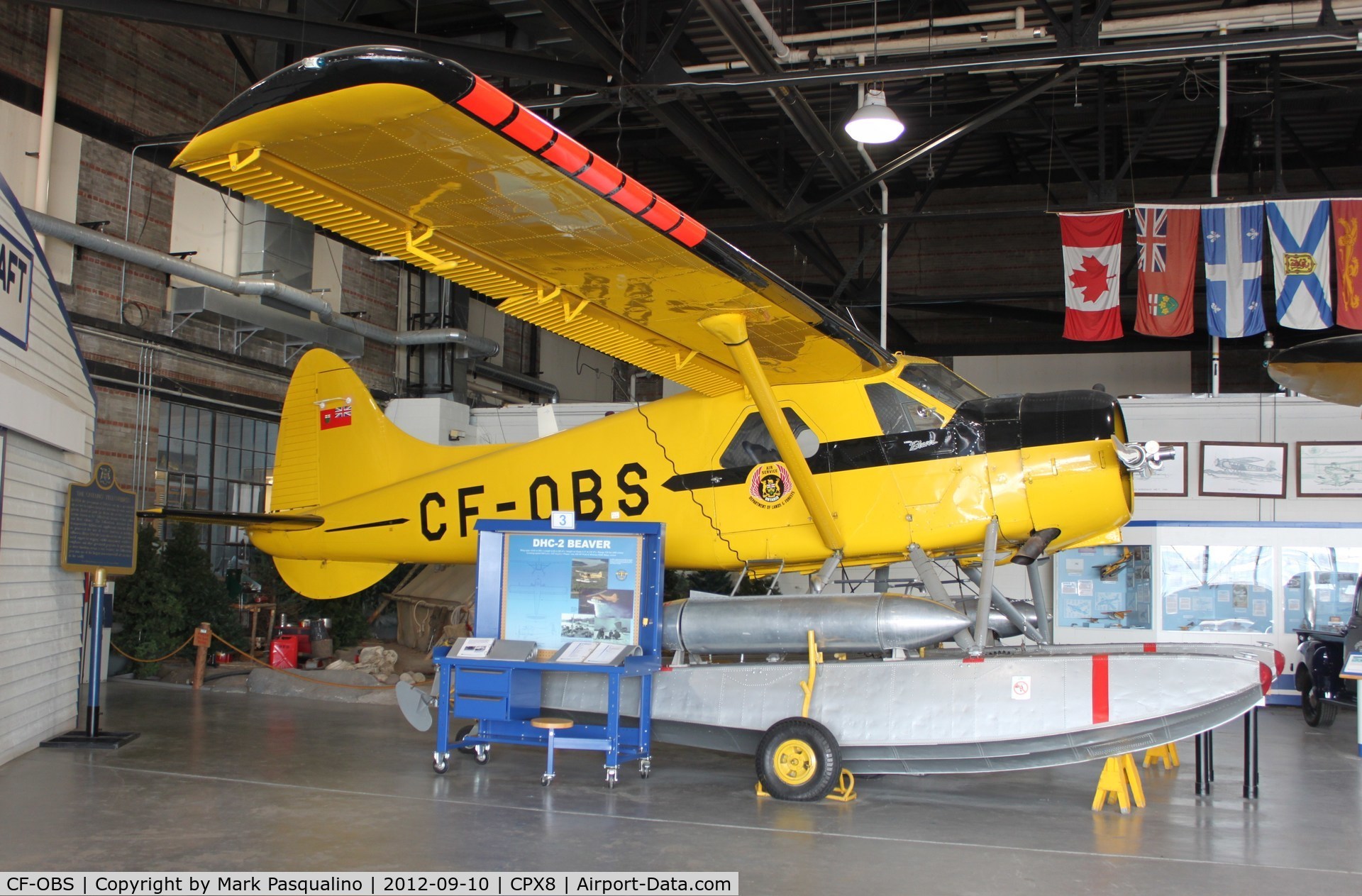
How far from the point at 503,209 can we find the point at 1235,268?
34.2 feet

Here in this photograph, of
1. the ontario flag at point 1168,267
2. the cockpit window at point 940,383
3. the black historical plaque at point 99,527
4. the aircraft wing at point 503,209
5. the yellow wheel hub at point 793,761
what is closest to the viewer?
the aircraft wing at point 503,209

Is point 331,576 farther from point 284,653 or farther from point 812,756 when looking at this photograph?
point 812,756

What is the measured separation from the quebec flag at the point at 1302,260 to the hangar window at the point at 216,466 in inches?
491

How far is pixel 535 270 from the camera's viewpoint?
6.05 meters

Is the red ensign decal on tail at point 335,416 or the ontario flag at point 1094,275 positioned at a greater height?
the ontario flag at point 1094,275

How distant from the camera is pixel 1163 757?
27.1ft

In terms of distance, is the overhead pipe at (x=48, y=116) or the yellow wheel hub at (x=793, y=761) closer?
the yellow wheel hub at (x=793, y=761)

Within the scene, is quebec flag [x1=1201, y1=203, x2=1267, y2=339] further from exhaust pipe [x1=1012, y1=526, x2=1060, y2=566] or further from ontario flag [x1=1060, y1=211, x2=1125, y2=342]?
exhaust pipe [x1=1012, y1=526, x2=1060, y2=566]

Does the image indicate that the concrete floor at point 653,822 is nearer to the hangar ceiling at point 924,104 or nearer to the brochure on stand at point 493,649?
the brochure on stand at point 493,649

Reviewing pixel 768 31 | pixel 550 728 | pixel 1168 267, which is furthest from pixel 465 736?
pixel 1168 267

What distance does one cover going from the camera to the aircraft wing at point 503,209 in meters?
3.97

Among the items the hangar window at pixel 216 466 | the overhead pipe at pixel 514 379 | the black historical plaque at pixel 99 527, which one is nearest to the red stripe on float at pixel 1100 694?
the black historical plaque at pixel 99 527

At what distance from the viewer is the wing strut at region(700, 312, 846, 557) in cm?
660

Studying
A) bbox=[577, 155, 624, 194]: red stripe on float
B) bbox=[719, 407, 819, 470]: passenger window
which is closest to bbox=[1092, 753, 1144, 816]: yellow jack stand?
bbox=[719, 407, 819, 470]: passenger window
